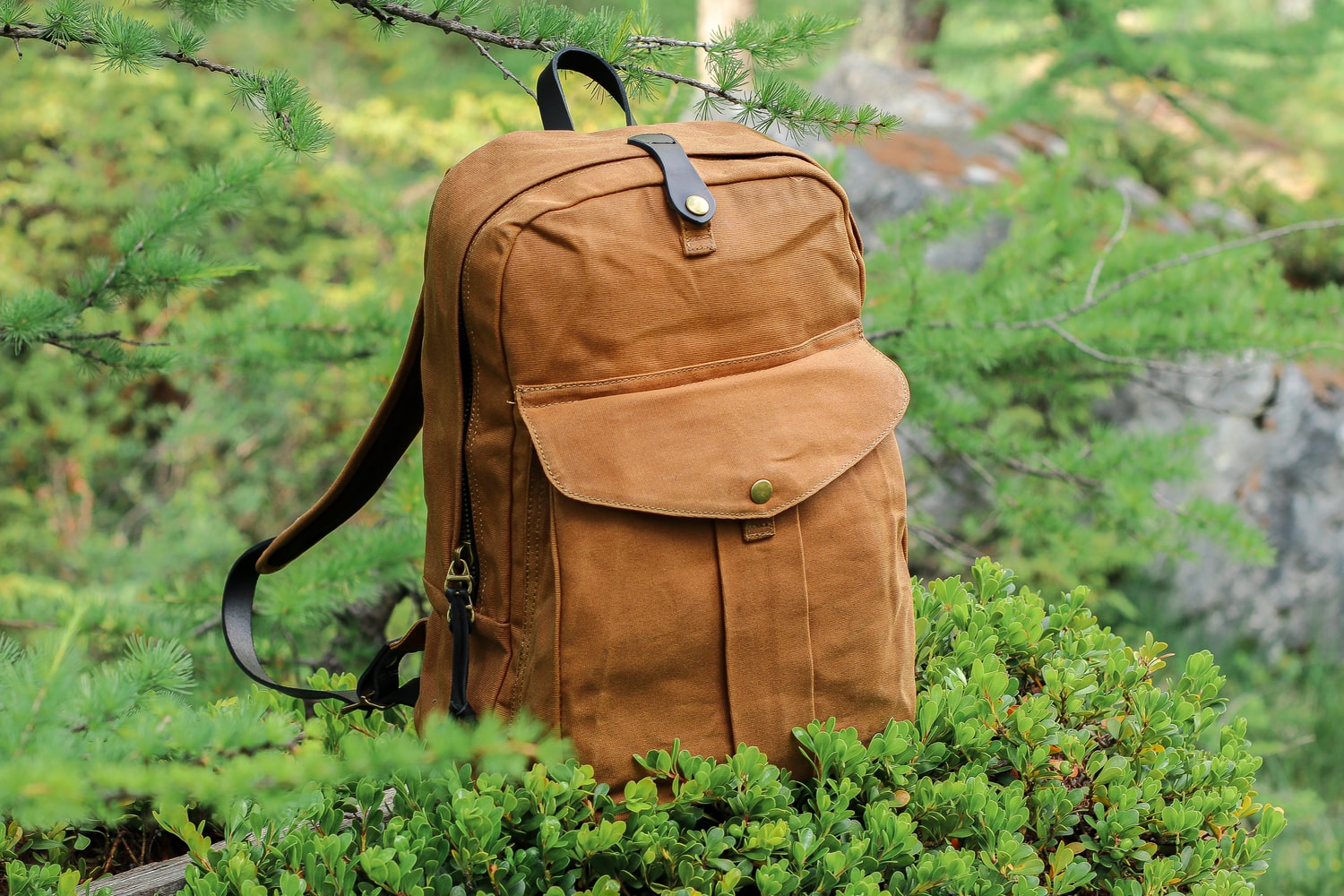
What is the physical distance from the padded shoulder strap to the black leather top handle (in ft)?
1.08

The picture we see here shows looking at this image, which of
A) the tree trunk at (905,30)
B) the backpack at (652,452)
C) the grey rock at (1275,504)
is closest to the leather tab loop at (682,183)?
the backpack at (652,452)

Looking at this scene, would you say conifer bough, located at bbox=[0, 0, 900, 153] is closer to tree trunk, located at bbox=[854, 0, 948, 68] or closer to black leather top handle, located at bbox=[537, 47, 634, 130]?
black leather top handle, located at bbox=[537, 47, 634, 130]

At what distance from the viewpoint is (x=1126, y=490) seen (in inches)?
80.7

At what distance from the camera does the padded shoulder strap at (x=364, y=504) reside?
1367 mm

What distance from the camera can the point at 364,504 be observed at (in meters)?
1.44

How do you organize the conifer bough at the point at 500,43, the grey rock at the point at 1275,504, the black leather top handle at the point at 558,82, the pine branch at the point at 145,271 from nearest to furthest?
the conifer bough at the point at 500,43, the black leather top handle at the point at 558,82, the pine branch at the point at 145,271, the grey rock at the point at 1275,504

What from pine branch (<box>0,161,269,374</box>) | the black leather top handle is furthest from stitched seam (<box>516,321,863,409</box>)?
pine branch (<box>0,161,269,374</box>)

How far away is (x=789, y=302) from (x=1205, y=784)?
854mm

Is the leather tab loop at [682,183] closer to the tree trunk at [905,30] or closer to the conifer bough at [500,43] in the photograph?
the conifer bough at [500,43]

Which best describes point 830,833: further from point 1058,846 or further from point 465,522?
point 465,522

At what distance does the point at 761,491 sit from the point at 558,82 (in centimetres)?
64

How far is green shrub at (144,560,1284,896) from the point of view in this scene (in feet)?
3.43

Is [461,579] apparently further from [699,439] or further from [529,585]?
[699,439]

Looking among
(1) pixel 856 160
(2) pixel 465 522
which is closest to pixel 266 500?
(1) pixel 856 160
